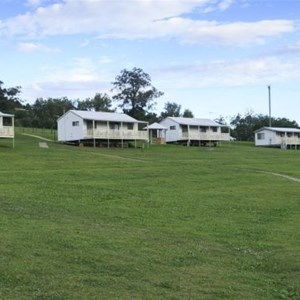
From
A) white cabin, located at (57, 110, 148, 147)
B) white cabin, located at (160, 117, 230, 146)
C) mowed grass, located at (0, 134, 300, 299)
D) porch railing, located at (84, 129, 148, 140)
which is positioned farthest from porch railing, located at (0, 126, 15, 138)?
white cabin, located at (160, 117, 230, 146)

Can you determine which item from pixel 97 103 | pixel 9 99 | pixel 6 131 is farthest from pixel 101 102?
pixel 6 131

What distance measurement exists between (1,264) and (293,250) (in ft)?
22.0

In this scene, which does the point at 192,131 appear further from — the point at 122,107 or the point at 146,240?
the point at 146,240

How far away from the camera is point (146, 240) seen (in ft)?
41.4

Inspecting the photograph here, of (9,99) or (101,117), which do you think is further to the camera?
(9,99)

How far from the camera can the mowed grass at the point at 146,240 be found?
8477 mm

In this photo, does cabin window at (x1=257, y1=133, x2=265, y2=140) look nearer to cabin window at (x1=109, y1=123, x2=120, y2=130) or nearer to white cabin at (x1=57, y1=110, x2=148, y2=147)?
white cabin at (x1=57, y1=110, x2=148, y2=147)

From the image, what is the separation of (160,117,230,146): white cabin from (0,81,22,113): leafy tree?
27870 mm

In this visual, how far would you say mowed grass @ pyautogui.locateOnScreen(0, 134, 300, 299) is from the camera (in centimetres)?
848

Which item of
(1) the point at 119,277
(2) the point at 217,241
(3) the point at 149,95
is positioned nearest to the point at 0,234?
(1) the point at 119,277

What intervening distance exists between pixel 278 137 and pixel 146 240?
80605mm

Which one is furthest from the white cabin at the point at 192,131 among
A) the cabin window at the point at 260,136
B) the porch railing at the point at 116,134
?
the porch railing at the point at 116,134

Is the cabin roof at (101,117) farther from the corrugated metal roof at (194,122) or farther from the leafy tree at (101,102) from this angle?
the leafy tree at (101,102)

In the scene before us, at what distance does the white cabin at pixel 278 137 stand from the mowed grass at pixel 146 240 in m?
A: 64.3
